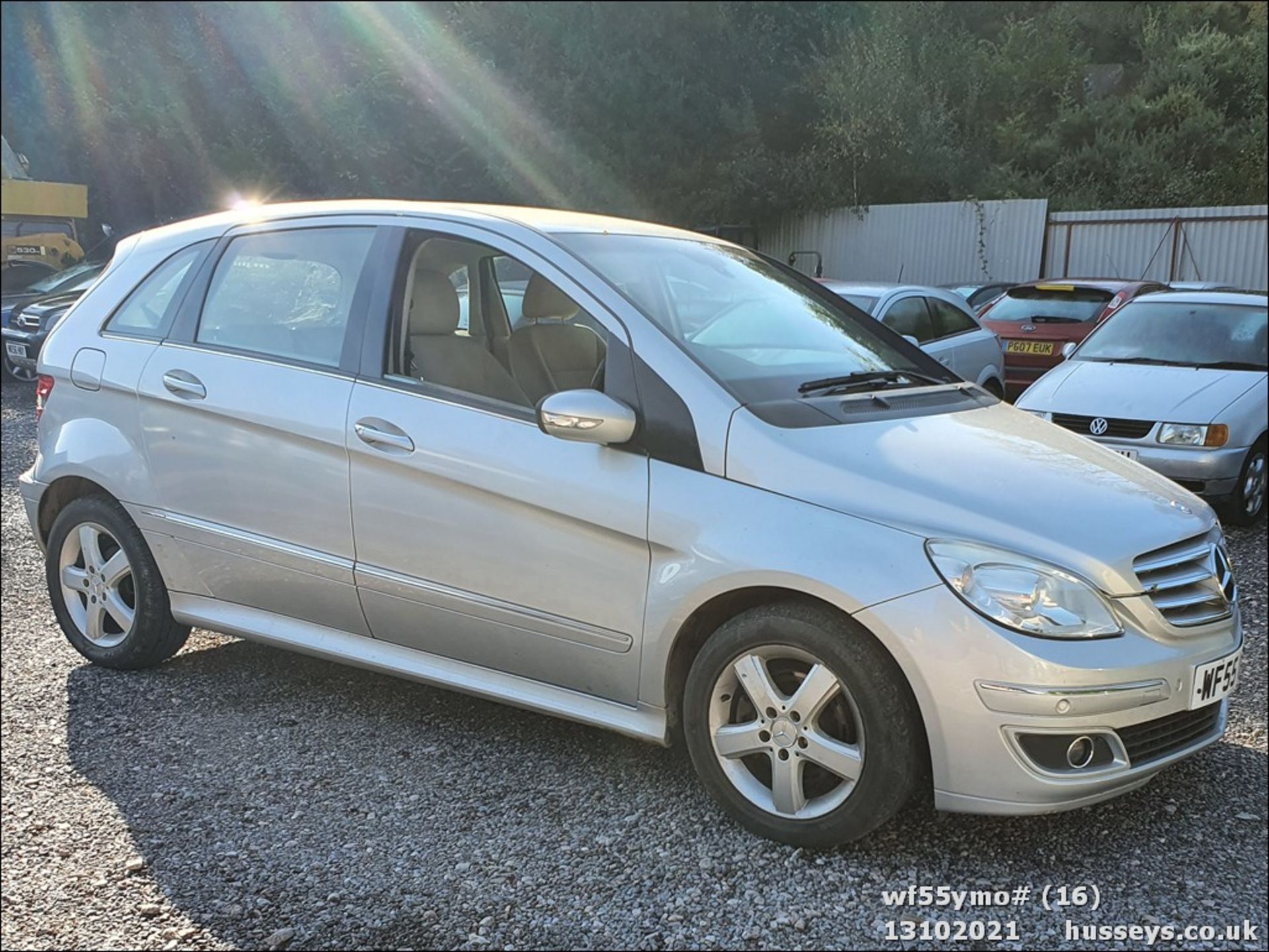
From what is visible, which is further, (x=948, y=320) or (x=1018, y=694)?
(x=948, y=320)

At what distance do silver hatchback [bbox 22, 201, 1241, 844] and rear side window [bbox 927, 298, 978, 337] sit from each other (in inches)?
214

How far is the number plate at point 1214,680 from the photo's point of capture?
9.62ft

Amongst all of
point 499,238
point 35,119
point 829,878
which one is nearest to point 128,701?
point 499,238

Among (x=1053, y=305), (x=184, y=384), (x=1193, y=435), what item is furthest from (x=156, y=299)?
(x=1053, y=305)

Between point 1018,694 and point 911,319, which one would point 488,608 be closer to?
point 1018,694

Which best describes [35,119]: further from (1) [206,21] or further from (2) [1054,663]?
(2) [1054,663]

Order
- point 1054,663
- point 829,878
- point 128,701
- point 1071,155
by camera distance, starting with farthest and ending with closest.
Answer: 1. point 1071,155
2. point 128,701
3. point 829,878
4. point 1054,663

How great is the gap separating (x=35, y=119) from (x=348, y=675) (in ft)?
91.7

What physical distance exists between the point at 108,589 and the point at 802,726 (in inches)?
113

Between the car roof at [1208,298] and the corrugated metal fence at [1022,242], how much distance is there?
10.1 metres

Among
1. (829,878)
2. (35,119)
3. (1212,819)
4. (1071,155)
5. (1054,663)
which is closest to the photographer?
(1054,663)

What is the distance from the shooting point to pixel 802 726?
2.92 m

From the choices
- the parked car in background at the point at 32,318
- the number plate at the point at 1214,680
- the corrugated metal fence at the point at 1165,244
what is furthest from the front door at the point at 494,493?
the corrugated metal fence at the point at 1165,244

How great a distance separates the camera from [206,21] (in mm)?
22828
